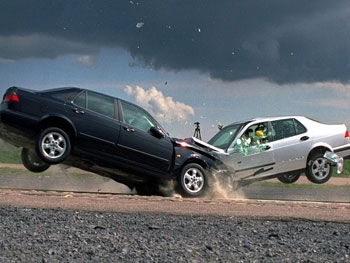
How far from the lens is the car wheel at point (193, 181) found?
11258 millimetres

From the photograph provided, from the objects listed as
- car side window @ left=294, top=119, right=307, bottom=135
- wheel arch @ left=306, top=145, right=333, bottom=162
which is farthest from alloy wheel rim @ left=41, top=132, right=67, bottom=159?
wheel arch @ left=306, top=145, right=333, bottom=162

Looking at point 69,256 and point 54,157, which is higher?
point 54,157

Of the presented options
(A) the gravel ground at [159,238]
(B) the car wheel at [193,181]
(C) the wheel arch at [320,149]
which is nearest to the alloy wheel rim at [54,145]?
(A) the gravel ground at [159,238]

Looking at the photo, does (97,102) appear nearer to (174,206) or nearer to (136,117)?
(136,117)

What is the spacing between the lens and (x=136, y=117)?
11.3m

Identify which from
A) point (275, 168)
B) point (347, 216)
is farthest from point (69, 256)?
point (275, 168)

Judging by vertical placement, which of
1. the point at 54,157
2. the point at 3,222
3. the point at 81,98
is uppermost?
the point at 81,98

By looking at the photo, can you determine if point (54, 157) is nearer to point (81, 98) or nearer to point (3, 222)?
point (81, 98)

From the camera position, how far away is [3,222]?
23.7 feet

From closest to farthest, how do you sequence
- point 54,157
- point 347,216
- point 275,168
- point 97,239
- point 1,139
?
point 97,239
point 347,216
point 54,157
point 1,139
point 275,168

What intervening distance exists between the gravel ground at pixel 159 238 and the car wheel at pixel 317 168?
215 inches

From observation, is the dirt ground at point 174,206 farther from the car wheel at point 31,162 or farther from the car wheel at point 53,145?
the car wheel at point 31,162

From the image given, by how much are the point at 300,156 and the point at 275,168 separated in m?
0.68

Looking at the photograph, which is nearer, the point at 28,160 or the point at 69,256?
the point at 69,256
